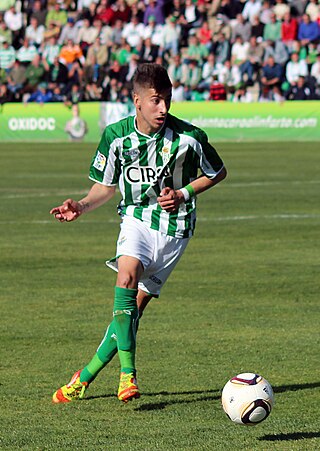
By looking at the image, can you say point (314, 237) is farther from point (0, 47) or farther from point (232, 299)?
point (0, 47)

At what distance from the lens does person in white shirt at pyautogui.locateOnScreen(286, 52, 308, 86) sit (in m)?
36.0

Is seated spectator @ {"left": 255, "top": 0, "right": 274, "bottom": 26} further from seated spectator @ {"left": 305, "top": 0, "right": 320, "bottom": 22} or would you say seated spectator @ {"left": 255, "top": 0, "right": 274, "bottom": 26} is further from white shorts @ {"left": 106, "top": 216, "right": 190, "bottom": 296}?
white shorts @ {"left": 106, "top": 216, "right": 190, "bottom": 296}

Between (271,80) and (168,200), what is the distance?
98.1 feet

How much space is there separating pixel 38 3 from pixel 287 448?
38630 mm

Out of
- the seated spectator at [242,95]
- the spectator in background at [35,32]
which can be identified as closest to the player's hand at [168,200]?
the seated spectator at [242,95]

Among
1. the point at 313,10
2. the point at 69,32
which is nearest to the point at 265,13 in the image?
the point at 313,10

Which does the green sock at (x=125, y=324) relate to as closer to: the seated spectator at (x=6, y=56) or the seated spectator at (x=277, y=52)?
the seated spectator at (x=277, y=52)

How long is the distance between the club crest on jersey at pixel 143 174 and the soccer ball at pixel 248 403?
148 centimetres

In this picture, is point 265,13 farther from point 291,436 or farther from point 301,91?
point 291,436

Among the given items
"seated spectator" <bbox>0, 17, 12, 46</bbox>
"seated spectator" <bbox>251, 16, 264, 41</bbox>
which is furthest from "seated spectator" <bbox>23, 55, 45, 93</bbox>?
"seated spectator" <bbox>251, 16, 264, 41</bbox>

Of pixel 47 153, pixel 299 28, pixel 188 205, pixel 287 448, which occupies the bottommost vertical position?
pixel 47 153

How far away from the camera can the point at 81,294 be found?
10898 mm

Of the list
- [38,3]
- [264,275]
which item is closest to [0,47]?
[38,3]

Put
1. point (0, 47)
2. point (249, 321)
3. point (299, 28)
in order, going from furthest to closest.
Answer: point (0, 47) → point (299, 28) → point (249, 321)
